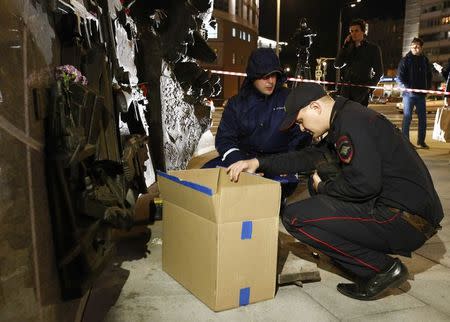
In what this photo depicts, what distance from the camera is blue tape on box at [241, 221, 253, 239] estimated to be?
92.6 inches

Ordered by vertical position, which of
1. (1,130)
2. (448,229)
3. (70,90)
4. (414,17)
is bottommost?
(448,229)

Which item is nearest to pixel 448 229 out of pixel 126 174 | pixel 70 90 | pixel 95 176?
pixel 126 174

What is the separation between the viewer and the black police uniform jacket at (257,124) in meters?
3.73

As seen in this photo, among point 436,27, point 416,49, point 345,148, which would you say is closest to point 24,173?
point 345,148

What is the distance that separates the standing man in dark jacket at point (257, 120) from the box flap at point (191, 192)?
0.80 meters

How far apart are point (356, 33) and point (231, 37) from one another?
142 ft

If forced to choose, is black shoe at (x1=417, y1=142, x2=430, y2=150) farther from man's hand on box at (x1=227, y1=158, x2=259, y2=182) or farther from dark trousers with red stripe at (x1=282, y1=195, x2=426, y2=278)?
man's hand on box at (x1=227, y1=158, x2=259, y2=182)

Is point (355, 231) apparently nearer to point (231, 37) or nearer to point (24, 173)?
point (24, 173)

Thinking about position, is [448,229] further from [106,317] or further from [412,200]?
[106,317]

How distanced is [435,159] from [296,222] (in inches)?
222

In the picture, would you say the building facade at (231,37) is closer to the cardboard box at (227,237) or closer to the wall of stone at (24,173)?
the cardboard box at (227,237)

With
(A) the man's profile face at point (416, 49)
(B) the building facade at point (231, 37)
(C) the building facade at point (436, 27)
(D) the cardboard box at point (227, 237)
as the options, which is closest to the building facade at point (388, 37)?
(C) the building facade at point (436, 27)

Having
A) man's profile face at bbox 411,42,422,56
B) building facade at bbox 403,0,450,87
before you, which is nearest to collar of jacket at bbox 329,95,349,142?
man's profile face at bbox 411,42,422,56

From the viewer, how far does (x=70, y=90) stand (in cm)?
185
